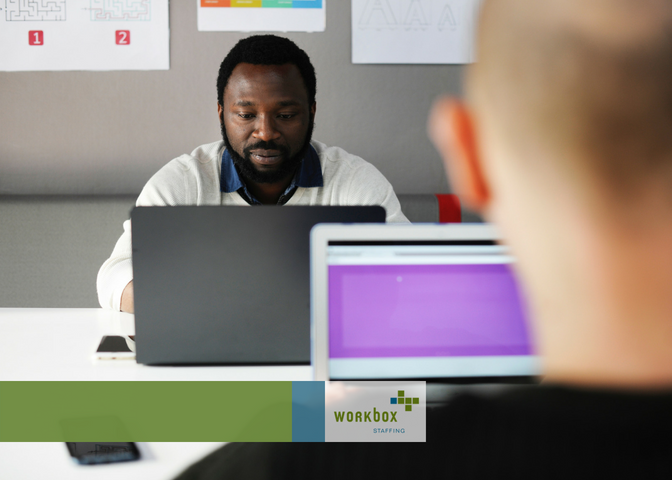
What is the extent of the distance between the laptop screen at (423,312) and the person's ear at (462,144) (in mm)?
429

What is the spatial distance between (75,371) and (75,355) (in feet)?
0.30

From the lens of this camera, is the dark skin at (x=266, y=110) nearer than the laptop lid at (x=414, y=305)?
No

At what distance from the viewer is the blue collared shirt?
1604 mm

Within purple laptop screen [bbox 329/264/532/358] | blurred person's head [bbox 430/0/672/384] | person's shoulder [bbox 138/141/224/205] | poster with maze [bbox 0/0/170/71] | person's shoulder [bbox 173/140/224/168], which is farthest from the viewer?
poster with maze [bbox 0/0/170/71]

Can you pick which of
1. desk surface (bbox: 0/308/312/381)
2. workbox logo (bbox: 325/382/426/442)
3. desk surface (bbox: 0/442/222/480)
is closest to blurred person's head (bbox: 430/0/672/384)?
workbox logo (bbox: 325/382/426/442)

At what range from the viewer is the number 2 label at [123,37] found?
1.91 metres

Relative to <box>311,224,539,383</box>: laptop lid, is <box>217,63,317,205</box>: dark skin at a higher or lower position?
higher

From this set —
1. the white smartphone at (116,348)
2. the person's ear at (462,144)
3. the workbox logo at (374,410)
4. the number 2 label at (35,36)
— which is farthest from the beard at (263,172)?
the person's ear at (462,144)

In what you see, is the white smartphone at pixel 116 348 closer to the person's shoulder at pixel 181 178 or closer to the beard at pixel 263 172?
the person's shoulder at pixel 181 178

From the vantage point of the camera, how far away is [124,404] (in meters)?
0.75

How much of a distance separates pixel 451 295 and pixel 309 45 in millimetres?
1509

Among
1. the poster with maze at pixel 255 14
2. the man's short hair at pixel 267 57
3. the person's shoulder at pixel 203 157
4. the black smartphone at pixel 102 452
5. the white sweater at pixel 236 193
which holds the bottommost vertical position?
the black smartphone at pixel 102 452

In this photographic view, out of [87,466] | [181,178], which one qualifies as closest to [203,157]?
[181,178]

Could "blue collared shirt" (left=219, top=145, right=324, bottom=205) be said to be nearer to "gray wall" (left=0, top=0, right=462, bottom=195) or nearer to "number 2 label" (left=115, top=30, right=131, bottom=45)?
"gray wall" (left=0, top=0, right=462, bottom=195)
